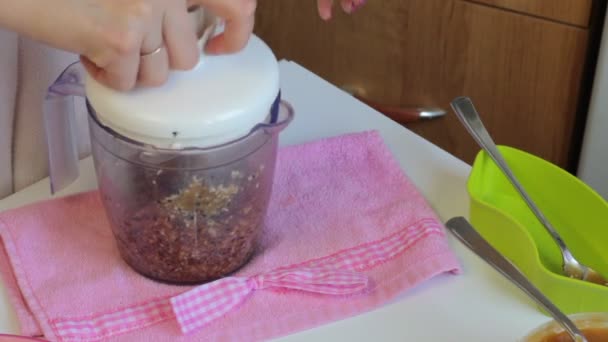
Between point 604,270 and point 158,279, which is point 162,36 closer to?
point 158,279

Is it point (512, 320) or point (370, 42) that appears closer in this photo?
point (512, 320)

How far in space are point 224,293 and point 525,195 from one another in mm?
228

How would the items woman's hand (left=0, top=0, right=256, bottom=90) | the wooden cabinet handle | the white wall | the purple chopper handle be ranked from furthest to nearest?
the wooden cabinet handle → the white wall → the purple chopper handle → woman's hand (left=0, top=0, right=256, bottom=90)

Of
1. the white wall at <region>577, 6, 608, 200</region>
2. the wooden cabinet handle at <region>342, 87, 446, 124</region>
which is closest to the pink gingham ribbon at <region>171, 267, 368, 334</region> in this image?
the white wall at <region>577, 6, 608, 200</region>

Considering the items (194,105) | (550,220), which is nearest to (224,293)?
(194,105)

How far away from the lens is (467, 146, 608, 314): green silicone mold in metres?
0.53

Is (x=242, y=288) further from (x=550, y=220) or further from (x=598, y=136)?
(x=598, y=136)

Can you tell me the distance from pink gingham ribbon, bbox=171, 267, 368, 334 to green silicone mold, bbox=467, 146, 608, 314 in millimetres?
104

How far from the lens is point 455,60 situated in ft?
3.72

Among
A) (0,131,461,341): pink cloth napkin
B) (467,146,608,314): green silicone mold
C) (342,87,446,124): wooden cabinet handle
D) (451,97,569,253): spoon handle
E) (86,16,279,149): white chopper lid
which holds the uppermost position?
(86,16,279,149): white chopper lid

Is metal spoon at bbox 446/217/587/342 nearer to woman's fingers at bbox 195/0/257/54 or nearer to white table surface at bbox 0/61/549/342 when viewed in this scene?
white table surface at bbox 0/61/549/342

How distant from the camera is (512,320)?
0.54 m

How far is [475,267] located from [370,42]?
686 mm

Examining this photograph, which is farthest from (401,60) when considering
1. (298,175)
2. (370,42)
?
(298,175)
